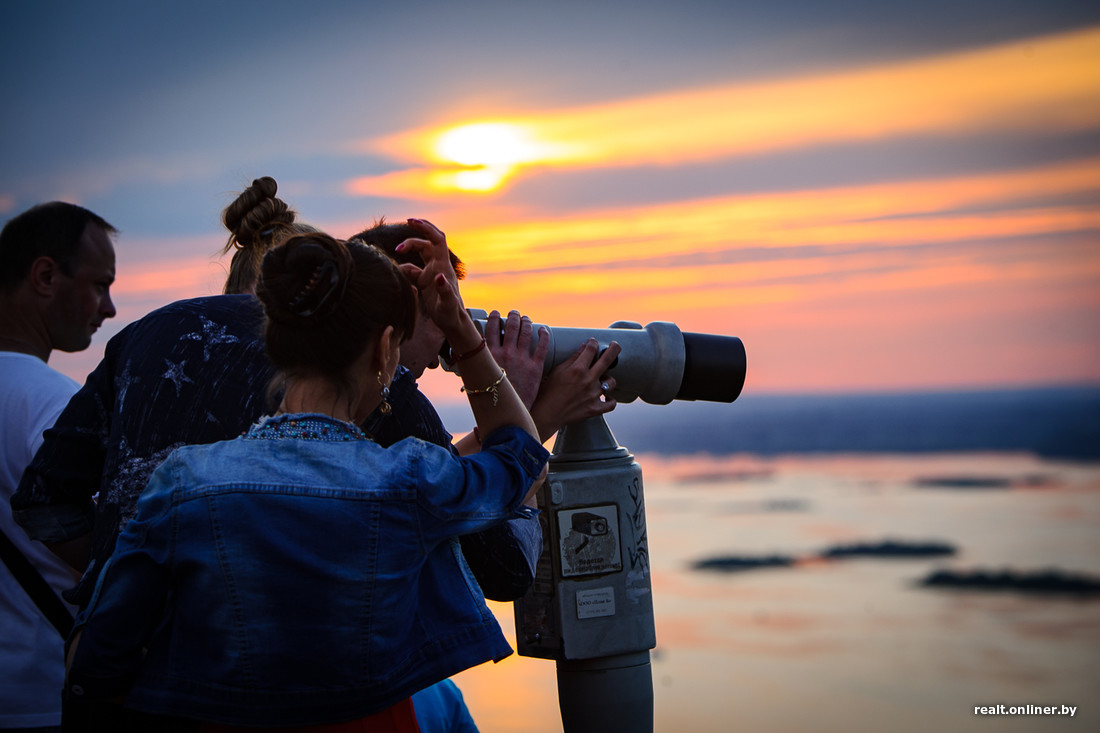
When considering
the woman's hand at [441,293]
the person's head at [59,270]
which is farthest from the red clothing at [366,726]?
the person's head at [59,270]

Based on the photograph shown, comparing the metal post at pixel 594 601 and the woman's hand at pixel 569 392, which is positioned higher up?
the woman's hand at pixel 569 392

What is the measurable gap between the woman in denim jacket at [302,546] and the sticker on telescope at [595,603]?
67 cm

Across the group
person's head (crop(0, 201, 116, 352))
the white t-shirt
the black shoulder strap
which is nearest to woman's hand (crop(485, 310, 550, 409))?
the white t-shirt

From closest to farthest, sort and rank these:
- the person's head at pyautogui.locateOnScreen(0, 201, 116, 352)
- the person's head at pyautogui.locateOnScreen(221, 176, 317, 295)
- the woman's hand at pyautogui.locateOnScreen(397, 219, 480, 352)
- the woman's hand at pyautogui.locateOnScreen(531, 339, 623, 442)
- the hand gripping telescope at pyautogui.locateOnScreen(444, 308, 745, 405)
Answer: the woman's hand at pyautogui.locateOnScreen(397, 219, 480, 352)
the person's head at pyautogui.locateOnScreen(221, 176, 317, 295)
the woman's hand at pyautogui.locateOnScreen(531, 339, 623, 442)
the hand gripping telescope at pyautogui.locateOnScreen(444, 308, 745, 405)
the person's head at pyautogui.locateOnScreen(0, 201, 116, 352)

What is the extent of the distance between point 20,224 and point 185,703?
1758 mm

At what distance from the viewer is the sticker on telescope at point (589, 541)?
212 cm

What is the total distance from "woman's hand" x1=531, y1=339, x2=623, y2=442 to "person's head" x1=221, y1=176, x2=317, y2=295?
567 mm

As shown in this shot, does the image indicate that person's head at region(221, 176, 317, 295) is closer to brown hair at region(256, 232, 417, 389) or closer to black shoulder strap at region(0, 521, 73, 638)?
brown hair at region(256, 232, 417, 389)

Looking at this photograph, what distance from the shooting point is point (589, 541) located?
83.8 inches

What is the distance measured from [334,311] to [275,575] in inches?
13.9

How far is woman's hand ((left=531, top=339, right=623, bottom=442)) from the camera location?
209 cm

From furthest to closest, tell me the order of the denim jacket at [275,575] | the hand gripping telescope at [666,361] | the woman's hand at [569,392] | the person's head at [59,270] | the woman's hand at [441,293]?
the person's head at [59,270]
the hand gripping telescope at [666,361]
the woman's hand at [569,392]
the woman's hand at [441,293]
the denim jacket at [275,575]

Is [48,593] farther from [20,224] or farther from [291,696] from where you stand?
[291,696]

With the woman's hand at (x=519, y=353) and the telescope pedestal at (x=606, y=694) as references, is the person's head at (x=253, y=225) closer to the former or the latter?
the woman's hand at (x=519, y=353)
